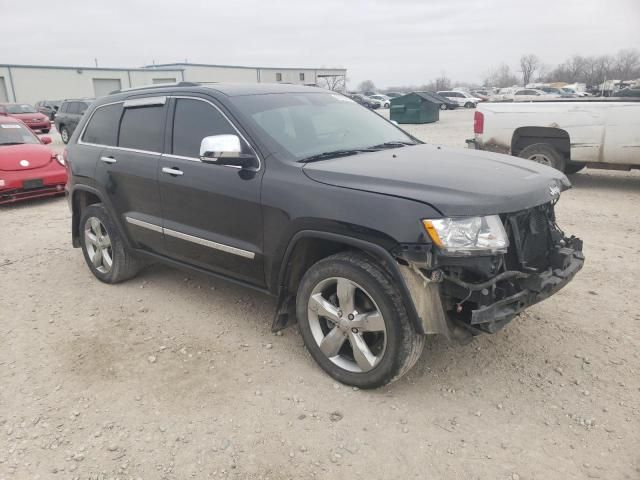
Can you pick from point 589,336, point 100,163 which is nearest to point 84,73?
point 100,163

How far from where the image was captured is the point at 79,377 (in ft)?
11.5

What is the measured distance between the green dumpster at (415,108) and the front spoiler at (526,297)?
23.7 meters

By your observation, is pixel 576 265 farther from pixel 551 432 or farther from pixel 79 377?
pixel 79 377

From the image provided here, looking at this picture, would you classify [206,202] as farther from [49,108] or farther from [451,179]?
A: [49,108]

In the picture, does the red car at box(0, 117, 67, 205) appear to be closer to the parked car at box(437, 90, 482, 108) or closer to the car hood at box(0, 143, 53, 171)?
the car hood at box(0, 143, 53, 171)

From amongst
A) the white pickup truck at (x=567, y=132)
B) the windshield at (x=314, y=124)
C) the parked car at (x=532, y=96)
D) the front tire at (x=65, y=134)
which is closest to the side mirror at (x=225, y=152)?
the windshield at (x=314, y=124)

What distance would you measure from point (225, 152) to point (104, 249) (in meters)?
2.36

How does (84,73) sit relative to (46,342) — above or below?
above

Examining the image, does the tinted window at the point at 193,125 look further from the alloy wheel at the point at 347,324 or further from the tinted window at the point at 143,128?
the alloy wheel at the point at 347,324

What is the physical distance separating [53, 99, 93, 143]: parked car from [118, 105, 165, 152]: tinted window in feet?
53.2

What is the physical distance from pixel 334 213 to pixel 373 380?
103cm

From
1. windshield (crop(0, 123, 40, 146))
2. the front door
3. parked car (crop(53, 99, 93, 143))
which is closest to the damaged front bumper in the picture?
the front door

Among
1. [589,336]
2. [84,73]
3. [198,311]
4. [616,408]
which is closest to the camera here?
[616,408]

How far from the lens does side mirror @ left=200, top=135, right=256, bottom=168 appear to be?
3348 millimetres
